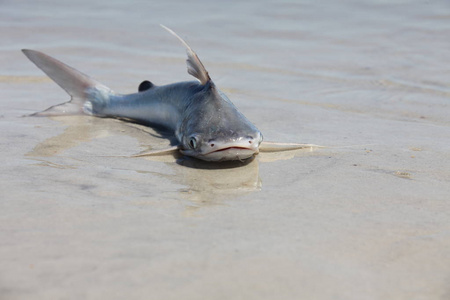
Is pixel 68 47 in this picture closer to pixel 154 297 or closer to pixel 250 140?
pixel 250 140

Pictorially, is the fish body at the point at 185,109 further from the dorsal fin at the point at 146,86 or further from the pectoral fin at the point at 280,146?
the pectoral fin at the point at 280,146

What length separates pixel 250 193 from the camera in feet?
11.0

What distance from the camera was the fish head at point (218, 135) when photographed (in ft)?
12.5

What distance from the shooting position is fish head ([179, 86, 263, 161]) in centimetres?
382

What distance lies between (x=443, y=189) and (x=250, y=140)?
1.18 meters

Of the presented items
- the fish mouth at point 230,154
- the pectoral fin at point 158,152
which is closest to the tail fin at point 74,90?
the pectoral fin at point 158,152

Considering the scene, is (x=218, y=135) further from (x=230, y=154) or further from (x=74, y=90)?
(x=74, y=90)

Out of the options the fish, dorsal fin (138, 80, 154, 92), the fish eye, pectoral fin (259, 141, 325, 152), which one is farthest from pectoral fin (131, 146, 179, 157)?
dorsal fin (138, 80, 154, 92)

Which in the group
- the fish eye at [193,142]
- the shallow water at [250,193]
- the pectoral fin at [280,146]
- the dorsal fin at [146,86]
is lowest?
the shallow water at [250,193]

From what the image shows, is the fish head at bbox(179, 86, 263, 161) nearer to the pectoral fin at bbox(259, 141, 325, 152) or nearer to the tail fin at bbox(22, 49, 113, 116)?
the pectoral fin at bbox(259, 141, 325, 152)

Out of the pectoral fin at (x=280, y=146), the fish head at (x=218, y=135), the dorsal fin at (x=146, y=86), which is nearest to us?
the fish head at (x=218, y=135)

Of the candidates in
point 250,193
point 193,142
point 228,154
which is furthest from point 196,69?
point 250,193

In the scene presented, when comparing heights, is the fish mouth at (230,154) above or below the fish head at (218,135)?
below

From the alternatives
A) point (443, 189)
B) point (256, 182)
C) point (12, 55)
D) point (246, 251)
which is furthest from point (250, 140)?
point (12, 55)
